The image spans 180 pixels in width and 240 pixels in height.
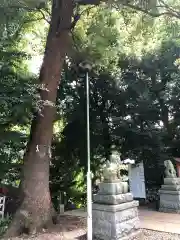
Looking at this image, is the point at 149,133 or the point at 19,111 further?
the point at 149,133

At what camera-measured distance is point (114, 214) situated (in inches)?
226

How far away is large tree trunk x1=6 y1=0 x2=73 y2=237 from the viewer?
663 centimetres

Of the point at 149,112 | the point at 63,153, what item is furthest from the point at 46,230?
the point at 149,112

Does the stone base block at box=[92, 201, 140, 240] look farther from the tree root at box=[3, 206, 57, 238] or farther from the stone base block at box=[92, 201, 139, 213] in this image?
the tree root at box=[3, 206, 57, 238]

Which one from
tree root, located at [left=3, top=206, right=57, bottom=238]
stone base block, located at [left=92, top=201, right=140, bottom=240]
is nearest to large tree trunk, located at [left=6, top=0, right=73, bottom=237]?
tree root, located at [left=3, top=206, right=57, bottom=238]

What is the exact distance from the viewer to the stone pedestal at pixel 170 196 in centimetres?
895

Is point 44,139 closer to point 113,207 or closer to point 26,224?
point 26,224

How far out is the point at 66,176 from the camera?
1091cm

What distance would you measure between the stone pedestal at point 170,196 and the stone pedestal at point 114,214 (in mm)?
3115

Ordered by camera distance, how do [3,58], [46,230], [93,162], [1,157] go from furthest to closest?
[93,162] → [1,157] → [3,58] → [46,230]

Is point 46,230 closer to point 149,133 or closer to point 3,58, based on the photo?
point 3,58

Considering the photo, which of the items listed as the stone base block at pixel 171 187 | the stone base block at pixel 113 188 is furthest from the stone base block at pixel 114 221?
the stone base block at pixel 171 187

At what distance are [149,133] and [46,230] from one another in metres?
5.83

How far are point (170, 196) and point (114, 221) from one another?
405 cm
